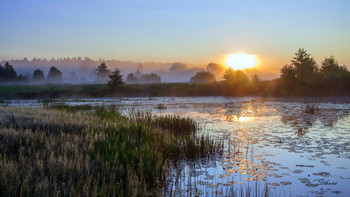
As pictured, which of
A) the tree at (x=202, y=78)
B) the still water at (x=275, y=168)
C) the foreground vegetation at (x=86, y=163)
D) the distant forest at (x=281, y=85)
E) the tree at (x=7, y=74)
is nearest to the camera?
the foreground vegetation at (x=86, y=163)

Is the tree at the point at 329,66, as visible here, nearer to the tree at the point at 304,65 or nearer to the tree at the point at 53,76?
the tree at the point at 304,65

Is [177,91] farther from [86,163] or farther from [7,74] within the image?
[7,74]

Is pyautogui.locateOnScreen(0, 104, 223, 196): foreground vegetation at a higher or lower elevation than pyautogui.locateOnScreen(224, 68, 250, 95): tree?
lower

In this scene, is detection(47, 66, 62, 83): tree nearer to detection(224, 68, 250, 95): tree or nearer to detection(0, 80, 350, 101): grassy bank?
detection(0, 80, 350, 101): grassy bank

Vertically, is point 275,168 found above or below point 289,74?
below

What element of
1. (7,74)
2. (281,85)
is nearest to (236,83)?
(281,85)

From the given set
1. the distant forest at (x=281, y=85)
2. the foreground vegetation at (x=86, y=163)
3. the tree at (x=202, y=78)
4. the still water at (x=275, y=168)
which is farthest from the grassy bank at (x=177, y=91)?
the tree at (x=202, y=78)

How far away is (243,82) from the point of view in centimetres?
6412

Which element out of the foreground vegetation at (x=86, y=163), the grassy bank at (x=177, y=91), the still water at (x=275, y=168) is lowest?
the still water at (x=275, y=168)

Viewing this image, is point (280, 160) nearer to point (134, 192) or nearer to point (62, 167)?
point (134, 192)

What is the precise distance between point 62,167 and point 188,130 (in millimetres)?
9493

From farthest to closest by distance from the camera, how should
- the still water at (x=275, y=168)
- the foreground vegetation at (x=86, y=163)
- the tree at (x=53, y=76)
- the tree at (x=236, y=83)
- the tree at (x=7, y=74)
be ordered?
the tree at (x=53, y=76) → the tree at (x=7, y=74) → the tree at (x=236, y=83) → the still water at (x=275, y=168) → the foreground vegetation at (x=86, y=163)

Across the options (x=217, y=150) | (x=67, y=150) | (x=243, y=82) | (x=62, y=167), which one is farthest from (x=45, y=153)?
(x=243, y=82)

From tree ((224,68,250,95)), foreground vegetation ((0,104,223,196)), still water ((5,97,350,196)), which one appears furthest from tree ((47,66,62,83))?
still water ((5,97,350,196))
